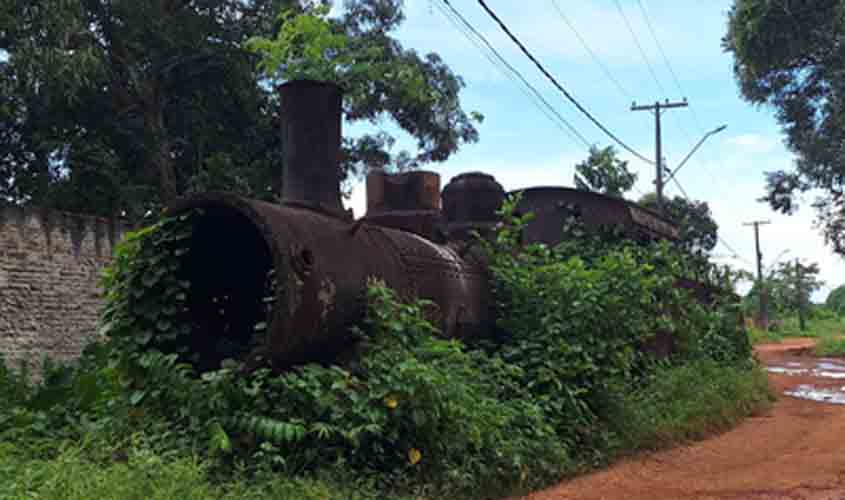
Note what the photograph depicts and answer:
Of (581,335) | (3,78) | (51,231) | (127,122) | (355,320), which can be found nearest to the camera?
(355,320)

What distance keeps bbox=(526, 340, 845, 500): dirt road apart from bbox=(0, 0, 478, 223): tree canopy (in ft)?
41.0

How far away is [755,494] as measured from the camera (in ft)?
21.6

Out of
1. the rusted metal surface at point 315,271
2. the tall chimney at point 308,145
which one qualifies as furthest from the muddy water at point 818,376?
the tall chimney at point 308,145

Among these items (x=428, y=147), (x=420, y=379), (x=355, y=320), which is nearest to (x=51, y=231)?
(x=355, y=320)

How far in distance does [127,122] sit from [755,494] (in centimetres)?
1759

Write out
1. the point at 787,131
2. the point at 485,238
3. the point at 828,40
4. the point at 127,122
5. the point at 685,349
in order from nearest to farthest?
the point at 485,238 < the point at 685,349 < the point at 127,122 < the point at 828,40 < the point at 787,131

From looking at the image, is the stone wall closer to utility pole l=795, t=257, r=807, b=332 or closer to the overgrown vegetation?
the overgrown vegetation

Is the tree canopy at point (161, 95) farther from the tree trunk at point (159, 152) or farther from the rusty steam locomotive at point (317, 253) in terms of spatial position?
the rusty steam locomotive at point (317, 253)

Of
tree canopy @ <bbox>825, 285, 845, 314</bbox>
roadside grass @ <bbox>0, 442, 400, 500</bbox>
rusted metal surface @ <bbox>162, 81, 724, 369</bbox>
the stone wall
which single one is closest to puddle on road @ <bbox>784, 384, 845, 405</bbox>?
rusted metal surface @ <bbox>162, 81, 724, 369</bbox>

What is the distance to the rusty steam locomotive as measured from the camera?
5.62 m

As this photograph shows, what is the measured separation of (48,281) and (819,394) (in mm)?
13480

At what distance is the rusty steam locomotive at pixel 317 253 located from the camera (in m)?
5.62

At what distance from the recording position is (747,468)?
312 inches

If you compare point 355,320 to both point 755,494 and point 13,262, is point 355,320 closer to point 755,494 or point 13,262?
point 755,494
